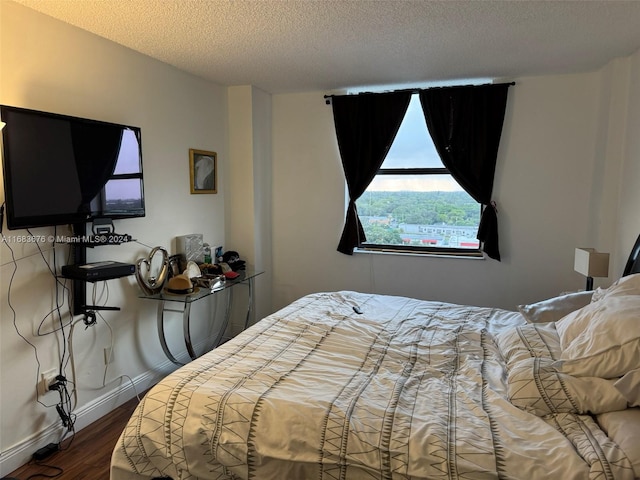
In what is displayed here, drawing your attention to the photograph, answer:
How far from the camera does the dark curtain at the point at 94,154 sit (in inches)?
92.1

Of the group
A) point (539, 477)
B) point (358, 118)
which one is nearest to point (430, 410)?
point (539, 477)

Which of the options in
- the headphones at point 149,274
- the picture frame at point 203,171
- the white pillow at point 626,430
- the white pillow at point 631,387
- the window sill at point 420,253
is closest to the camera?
the white pillow at point 626,430

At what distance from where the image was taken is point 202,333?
3.75 metres

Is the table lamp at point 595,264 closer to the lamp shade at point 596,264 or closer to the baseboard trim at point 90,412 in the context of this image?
the lamp shade at point 596,264

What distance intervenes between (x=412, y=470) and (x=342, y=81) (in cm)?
314

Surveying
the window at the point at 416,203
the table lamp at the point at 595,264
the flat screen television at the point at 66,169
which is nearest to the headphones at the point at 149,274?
the flat screen television at the point at 66,169

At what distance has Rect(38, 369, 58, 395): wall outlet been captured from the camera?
235cm

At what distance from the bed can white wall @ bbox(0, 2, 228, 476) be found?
1017 mm

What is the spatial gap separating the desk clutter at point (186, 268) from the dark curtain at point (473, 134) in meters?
2.11

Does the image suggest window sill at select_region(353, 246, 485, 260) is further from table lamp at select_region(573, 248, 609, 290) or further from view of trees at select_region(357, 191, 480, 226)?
table lamp at select_region(573, 248, 609, 290)

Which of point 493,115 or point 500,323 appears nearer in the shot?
point 500,323

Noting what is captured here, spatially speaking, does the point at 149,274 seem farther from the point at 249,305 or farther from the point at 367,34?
the point at 367,34

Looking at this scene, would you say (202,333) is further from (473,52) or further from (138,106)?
(473,52)

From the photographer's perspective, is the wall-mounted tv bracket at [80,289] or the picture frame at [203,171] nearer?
the wall-mounted tv bracket at [80,289]
